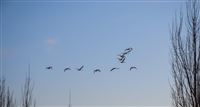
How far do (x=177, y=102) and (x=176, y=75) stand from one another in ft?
3.19

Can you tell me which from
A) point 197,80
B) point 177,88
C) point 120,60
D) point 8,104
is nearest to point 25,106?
point 8,104

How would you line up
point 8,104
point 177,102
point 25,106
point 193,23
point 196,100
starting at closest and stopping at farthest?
point 196,100
point 193,23
point 177,102
point 25,106
point 8,104

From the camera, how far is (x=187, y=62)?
898 cm

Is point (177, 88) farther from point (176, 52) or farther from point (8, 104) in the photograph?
point (8, 104)

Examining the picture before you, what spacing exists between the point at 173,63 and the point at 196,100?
148cm

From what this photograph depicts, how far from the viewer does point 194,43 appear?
9.05 metres

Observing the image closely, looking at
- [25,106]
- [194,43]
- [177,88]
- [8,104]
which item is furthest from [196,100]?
[8,104]

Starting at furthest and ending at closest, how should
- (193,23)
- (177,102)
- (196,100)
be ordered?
(177,102) → (193,23) → (196,100)

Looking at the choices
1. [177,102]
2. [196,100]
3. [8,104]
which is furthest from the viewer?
[8,104]

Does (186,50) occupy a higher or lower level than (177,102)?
higher

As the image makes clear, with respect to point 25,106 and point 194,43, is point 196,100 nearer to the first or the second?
point 194,43

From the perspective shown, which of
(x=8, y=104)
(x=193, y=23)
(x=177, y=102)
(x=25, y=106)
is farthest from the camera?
(x=8, y=104)

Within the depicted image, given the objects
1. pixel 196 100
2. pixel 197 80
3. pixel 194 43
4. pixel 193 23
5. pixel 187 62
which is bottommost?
pixel 196 100

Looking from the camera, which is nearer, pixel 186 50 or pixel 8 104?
pixel 186 50
